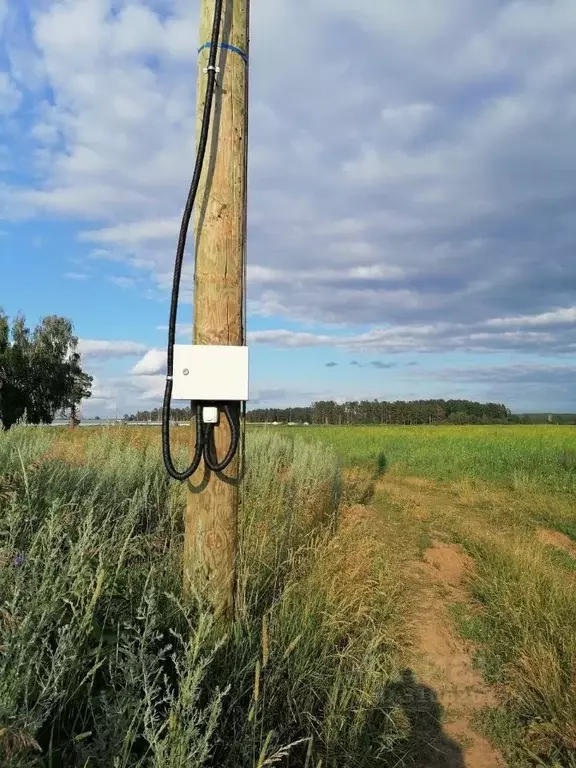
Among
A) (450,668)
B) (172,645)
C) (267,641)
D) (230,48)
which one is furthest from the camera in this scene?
(450,668)

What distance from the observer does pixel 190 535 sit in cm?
296

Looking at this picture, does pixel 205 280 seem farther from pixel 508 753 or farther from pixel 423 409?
pixel 423 409

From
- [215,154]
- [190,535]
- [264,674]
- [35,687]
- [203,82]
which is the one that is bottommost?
[264,674]

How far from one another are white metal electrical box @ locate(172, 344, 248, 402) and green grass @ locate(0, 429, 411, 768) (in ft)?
2.62

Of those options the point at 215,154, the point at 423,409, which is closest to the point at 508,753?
the point at 215,154

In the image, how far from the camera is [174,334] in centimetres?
291

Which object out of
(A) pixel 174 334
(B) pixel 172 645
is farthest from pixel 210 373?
(B) pixel 172 645

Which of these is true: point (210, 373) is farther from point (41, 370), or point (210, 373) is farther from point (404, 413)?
point (404, 413)

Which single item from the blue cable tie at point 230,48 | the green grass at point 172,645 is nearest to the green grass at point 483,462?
the green grass at point 172,645

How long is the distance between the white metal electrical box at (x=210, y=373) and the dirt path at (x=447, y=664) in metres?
2.18

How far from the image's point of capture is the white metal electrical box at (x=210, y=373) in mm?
2830

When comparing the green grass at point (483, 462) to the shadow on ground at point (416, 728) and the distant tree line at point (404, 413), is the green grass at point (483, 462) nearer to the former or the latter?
the shadow on ground at point (416, 728)

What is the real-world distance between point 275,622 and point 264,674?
403mm

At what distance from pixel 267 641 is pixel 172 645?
43cm
